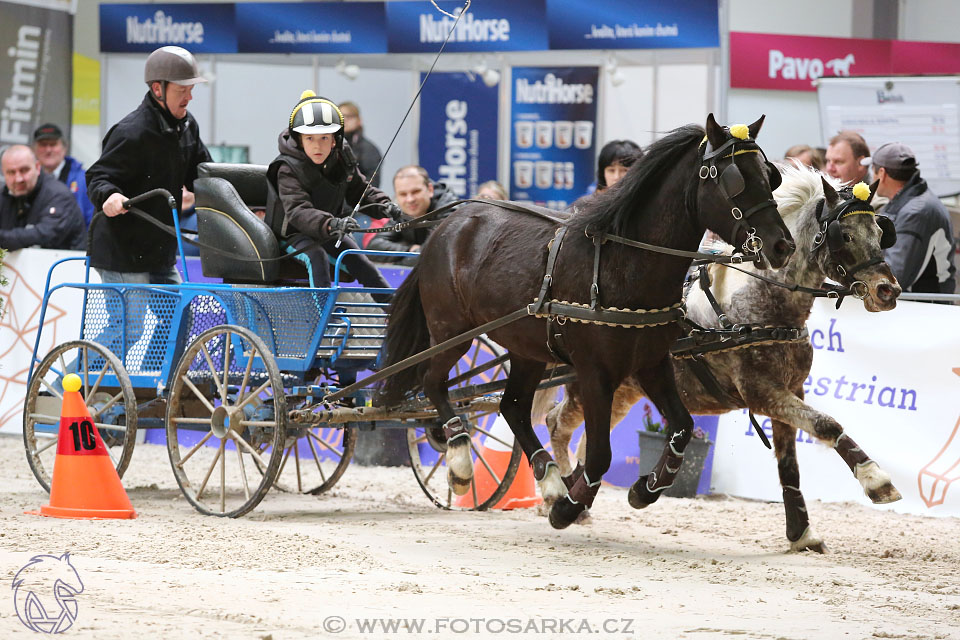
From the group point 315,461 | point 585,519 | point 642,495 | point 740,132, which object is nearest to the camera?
point 740,132

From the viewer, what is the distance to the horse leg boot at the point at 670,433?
19.3ft

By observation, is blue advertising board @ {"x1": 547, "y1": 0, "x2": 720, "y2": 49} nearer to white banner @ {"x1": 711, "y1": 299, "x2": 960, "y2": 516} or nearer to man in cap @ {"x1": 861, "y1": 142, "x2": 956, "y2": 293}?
man in cap @ {"x1": 861, "y1": 142, "x2": 956, "y2": 293}

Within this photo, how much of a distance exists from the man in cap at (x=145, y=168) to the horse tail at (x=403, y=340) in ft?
5.66

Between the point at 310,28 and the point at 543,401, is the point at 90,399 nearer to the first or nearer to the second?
the point at 543,401

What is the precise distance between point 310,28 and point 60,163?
11.3 ft

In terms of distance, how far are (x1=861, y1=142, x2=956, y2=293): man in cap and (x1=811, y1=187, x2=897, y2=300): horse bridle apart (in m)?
1.91

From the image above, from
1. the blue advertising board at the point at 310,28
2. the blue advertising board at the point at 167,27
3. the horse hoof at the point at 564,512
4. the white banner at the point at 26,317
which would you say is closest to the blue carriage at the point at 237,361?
the horse hoof at the point at 564,512

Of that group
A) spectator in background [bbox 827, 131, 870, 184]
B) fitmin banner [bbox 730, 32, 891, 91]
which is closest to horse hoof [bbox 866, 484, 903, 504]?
spectator in background [bbox 827, 131, 870, 184]

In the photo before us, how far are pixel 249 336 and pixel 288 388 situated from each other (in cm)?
54

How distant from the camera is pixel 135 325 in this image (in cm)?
Answer: 766

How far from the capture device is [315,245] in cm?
714

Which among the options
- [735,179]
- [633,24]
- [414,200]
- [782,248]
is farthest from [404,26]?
[782,248]

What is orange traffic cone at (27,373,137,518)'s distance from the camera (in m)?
6.73

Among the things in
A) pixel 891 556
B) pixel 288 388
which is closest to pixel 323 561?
pixel 288 388
